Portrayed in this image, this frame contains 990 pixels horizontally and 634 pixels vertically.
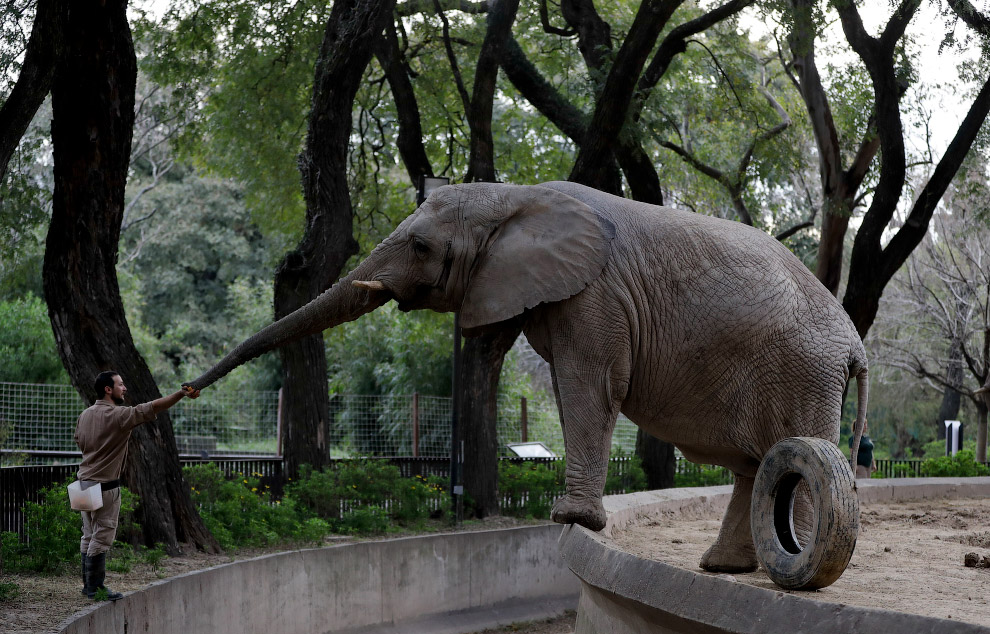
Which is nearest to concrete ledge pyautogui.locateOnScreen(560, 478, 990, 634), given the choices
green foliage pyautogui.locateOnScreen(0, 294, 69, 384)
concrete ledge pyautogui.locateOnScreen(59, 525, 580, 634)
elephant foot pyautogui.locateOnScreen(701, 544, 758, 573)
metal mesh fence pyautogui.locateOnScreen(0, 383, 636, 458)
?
elephant foot pyautogui.locateOnScreen(701, 544, 758, 573)

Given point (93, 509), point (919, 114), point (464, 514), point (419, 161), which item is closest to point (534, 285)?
point (93, 509)

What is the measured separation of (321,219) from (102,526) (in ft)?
21.3

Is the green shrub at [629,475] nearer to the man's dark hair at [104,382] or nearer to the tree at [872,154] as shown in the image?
the tree at [872,154]

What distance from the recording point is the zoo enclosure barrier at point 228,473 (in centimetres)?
998

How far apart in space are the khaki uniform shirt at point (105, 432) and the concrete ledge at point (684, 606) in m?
3.27

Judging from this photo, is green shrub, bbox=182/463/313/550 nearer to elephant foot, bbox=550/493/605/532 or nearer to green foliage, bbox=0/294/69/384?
elephant foot, bbox=550/493/605/532

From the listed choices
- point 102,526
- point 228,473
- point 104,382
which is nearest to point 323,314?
point 104,382

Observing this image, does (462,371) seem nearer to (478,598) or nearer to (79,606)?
(478,598)

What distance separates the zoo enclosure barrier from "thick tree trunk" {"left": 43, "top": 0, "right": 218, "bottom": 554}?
119 centimetres

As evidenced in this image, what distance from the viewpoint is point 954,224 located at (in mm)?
27875

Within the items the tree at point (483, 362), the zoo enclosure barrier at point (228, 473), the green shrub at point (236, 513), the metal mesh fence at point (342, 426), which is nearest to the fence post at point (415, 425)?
the metal mesh fence at point (342, 426)

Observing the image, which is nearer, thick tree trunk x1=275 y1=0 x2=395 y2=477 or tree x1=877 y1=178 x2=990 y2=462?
thick tree trunk x1=275 y1=0 x2=395 y2=477

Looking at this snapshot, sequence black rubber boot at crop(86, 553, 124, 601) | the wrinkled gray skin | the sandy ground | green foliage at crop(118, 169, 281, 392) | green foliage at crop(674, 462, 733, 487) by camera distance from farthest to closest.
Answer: green foliage at crop(118, 169, 281, 392) < green foliage at crop(674, 462, 733, 487) < black rubber boot at crop(86, 553, 124, 601) < the wrinkled gray skin < the sandy ground

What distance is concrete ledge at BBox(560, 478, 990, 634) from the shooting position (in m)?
4.39
